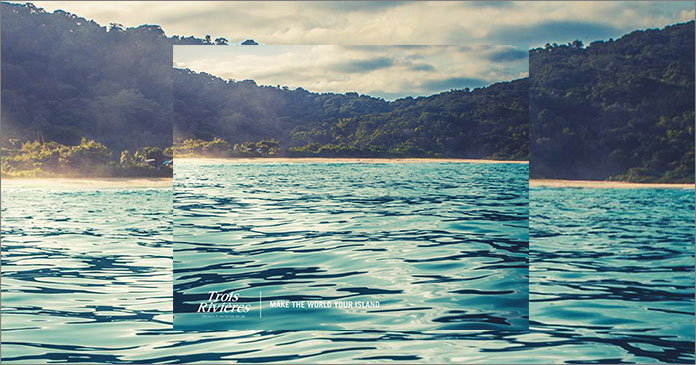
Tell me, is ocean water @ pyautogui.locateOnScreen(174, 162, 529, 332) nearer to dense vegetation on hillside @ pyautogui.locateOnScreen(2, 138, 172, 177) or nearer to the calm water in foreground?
the calm water in foreground

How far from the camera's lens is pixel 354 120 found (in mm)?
5859

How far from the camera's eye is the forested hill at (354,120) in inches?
217

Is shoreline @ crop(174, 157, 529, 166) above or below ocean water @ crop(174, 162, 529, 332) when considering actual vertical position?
above

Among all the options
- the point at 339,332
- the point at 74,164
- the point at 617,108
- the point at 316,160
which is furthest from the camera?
the point at 617,108

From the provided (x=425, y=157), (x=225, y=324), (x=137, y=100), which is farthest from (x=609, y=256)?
(x=137, y=100)

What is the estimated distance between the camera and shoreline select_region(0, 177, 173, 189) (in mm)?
11875

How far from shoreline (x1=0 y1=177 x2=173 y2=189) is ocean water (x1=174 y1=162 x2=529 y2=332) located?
22.6 ft

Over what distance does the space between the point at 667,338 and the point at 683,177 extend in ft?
31.8

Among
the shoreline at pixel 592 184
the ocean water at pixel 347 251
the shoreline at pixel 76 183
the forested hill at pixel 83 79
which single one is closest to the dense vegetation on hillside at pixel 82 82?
the forested hill at pixel 83 79

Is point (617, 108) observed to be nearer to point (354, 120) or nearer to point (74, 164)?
point (354, 120)

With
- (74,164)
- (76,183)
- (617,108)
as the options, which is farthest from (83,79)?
(617,108)

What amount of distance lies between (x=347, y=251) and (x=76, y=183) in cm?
839

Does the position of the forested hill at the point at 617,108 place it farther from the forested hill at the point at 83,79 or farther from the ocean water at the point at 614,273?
the forested hill at the point at 83,79

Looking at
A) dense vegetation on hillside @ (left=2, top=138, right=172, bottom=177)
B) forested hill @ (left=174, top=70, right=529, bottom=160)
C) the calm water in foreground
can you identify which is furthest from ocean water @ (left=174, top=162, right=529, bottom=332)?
dense vegetation on hillside @ (left=2, top=138, right=172, bottom=177)
